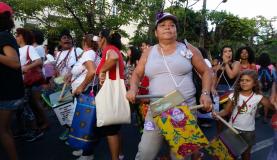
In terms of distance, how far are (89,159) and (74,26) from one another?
7.90 meters

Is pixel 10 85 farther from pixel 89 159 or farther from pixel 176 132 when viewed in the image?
pixel 176 132

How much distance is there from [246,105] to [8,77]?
2.46 meters

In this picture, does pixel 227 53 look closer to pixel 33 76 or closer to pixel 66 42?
pixel 66 42

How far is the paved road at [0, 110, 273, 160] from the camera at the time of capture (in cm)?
474

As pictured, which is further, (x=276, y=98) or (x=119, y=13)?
(x=119, y=13)

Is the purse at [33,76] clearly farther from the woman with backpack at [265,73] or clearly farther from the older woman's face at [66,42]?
the woman with backpack at [265,73]

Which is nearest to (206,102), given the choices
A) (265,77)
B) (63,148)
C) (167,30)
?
(167,30)

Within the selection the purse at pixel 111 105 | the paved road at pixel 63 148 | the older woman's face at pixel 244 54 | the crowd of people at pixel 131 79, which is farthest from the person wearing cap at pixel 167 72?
the older woman's face at pixel 244 54

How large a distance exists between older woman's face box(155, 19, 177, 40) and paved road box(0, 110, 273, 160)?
2099 mm

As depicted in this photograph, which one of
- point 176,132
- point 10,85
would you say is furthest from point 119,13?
point 176,132

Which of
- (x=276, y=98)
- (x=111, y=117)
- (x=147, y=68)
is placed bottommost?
(x=111, y=117)

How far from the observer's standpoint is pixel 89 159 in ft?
14.7

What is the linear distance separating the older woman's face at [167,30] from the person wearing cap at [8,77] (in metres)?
1.39

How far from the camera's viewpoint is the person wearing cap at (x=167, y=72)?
121 inches
